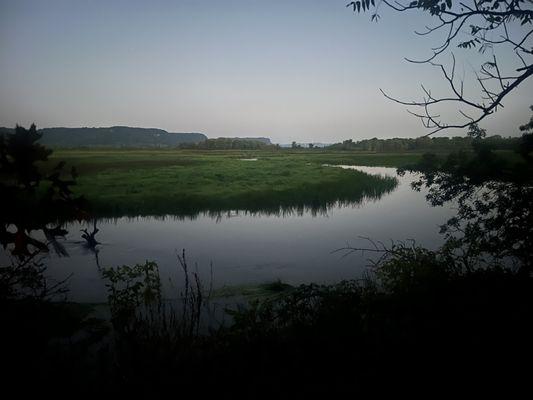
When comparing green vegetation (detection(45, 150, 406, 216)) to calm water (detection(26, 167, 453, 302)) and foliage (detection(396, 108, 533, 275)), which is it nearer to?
calm water (detection(26, 167, 453, 302))

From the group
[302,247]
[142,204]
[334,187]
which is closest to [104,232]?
[142,204]

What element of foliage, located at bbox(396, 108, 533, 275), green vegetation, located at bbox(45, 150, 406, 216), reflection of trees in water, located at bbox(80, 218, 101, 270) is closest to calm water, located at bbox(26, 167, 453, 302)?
reflection of trees in water, located at bbox(80, 218, 101, 270)

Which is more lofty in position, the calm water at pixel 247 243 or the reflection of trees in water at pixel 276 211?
the reflection of trees in water at pixel 276 211

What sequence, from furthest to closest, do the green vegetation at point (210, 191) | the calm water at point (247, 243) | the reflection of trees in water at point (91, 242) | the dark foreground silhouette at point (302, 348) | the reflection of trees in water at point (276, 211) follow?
the green vegetation at point (210, 191) → the reflection of trees in water at point (276, 211) → the reflection of trees in water at point (91, 242) → the calm water at point (247, 243) → the dark foreground silhouette at point (302, 348)

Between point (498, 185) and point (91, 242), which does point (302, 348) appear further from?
point (91, 242)

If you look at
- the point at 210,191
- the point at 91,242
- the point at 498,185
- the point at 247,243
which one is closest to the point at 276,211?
the point at 210,191

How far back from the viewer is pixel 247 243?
15375 millimetres

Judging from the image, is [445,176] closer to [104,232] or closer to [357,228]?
[357,228]

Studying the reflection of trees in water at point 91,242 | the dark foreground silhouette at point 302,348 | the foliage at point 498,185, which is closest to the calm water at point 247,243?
the reflection of trees in water at point 91,242

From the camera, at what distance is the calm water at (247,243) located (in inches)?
445

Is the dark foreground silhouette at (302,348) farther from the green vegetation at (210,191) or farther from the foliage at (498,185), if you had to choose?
the green vegetation at (210,191)

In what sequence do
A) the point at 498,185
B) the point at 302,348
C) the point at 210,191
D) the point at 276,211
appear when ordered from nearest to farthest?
1. the point at 302,348
2. the point at 498,185
3. the point at 276,211
4. the point at 210,191

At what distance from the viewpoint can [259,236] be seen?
1648 cm

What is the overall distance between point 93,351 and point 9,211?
327cm
